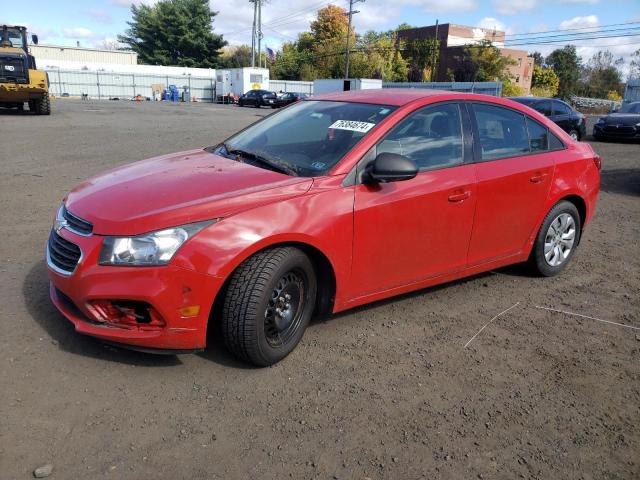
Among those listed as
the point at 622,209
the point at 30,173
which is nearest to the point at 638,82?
the point at 622,209

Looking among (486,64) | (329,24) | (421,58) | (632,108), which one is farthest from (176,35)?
(632,108)

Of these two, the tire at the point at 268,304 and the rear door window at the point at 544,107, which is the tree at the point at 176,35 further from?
the tire at the point at 268,304

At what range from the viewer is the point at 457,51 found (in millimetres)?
59875

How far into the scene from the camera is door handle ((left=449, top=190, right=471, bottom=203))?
3.86 meters

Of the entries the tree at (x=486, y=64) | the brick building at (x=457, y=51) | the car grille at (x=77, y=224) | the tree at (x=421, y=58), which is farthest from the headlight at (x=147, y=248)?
the tree at (x=421, y=58)

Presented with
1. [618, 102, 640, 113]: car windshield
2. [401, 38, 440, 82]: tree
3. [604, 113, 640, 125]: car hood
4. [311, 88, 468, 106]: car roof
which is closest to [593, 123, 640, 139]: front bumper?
[604, 113, 640, 125]: car hood

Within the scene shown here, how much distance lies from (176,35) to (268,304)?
70520mm

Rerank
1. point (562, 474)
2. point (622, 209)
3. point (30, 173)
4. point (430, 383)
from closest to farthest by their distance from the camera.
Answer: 1. point (562, 474)
2. point (430, 383)
3. point (622, 209)
4. point (30, 173)

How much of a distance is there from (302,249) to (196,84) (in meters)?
54.7

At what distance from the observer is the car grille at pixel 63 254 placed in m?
3.00

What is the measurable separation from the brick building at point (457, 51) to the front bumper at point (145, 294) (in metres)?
54.9

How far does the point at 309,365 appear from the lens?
3.32 meters

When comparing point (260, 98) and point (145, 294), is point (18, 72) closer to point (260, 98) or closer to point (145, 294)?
point (145, 294)

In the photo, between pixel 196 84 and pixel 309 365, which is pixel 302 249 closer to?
pixel 309 365
